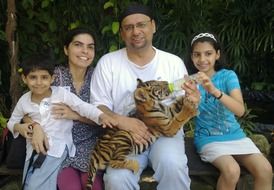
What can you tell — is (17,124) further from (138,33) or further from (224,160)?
(224,160)

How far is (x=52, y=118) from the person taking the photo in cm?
308

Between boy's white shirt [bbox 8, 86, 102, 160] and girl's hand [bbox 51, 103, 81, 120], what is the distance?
0.02 metres

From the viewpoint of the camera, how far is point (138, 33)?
319cm

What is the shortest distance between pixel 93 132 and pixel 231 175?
99cm

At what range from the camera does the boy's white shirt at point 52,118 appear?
3.05 metres

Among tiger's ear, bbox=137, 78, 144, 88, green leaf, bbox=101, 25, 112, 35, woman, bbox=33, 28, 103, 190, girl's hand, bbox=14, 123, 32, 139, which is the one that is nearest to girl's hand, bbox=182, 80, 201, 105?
tiger's ear, bbox=137, 78, 144, 88

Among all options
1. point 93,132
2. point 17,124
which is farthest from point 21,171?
point 93,132

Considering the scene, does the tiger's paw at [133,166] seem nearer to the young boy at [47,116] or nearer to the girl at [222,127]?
the young boy at [47,116]

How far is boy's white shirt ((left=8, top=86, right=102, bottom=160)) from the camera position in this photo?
3.05 meters

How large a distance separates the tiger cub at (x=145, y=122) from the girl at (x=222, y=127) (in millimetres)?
244

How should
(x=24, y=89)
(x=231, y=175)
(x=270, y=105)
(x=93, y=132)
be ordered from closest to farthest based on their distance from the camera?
(x=231, y=175), (x=93, y=132), (x=24, y=89), (x=270, y=105)

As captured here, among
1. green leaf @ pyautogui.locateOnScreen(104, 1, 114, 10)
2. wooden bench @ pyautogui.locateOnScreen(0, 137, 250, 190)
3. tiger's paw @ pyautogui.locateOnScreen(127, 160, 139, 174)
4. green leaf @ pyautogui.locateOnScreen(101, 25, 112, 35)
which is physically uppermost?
green leaf @ pyautogui.locateOnScreen(104, 1, 114, 10)

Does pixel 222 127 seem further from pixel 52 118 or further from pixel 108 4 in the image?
pixel 108 4

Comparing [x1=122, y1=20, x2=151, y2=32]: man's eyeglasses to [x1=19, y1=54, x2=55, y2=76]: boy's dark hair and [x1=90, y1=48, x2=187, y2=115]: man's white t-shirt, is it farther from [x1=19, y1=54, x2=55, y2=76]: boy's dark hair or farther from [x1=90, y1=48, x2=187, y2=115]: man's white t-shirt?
[x1=19, y1=54, x2=55, y2=76]: boy's dark hair
